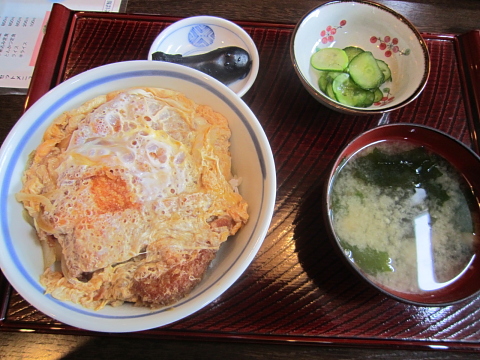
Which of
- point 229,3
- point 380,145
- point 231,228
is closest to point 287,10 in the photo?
point 229,3

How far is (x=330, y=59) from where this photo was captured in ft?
6.00

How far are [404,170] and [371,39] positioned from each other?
0.94 m

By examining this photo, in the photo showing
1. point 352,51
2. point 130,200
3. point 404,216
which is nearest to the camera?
point 130,200

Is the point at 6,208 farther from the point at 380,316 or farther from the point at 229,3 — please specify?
the point at 229,3

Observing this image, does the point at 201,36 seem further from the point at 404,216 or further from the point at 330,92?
the point at 404,216

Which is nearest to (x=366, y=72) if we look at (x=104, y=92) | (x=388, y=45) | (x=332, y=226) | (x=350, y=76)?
(x=350, y=76)

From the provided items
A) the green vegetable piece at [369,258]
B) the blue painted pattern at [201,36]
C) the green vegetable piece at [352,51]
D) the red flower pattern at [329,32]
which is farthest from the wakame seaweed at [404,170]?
the blue painted pattern at [201,36]

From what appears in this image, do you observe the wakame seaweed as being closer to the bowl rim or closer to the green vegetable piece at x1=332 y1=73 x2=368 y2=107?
the bowl rim

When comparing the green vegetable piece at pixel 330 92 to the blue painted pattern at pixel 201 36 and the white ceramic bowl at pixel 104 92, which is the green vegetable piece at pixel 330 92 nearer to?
the white ceramic bowl at pixel 104 92

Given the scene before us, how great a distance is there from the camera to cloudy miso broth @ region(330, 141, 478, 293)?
1398 mm

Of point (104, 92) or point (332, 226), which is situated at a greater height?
point (104, 92)

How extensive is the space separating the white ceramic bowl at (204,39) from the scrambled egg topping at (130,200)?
1.94ft

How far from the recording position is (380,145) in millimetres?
1552

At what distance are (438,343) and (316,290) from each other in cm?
57
